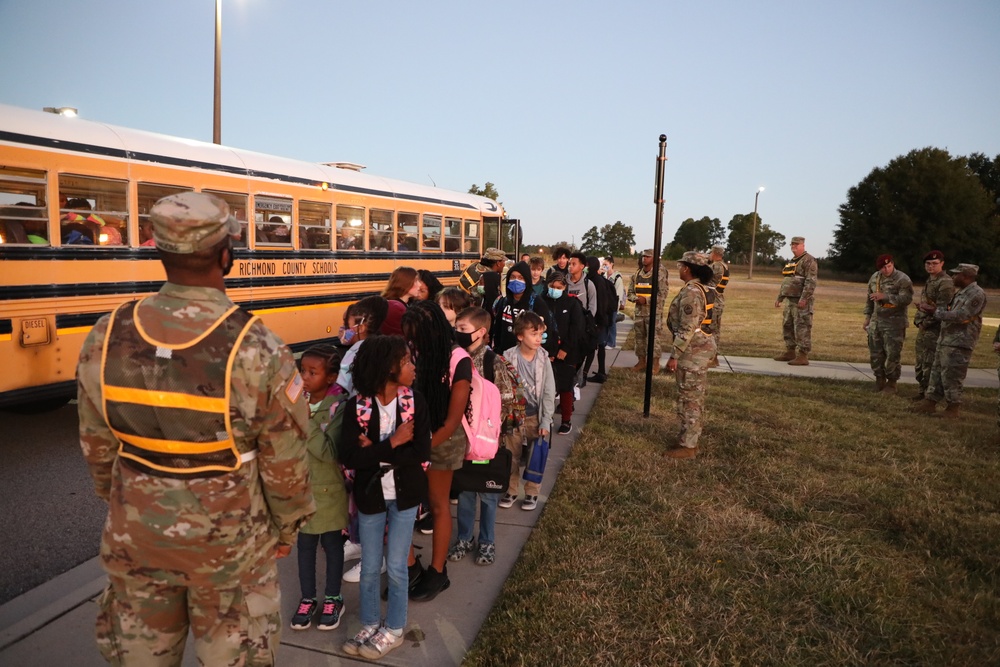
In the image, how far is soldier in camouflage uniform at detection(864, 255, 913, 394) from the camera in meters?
8.91

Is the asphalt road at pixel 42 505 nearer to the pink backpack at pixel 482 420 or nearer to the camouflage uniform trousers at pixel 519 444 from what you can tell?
Answer: the pink backpack at pixel 482 420

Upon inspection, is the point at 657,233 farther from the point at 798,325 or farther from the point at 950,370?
the point at 798,325

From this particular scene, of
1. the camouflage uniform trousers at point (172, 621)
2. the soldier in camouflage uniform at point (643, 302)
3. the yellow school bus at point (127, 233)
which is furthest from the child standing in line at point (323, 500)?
the soldier in camouflage uniform at point (643, 302)

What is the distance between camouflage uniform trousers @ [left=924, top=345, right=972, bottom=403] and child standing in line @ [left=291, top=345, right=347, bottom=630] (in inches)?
304

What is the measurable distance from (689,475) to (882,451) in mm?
2353

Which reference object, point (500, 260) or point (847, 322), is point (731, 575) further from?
point (847, 322)

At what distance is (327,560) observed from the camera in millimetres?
3385

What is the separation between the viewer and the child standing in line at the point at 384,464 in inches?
115

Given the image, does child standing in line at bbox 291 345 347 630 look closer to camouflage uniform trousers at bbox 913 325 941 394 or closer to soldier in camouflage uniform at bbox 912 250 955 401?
soldier in camouflage uniform at bbox 912 250 955 401

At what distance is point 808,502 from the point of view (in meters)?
5.35

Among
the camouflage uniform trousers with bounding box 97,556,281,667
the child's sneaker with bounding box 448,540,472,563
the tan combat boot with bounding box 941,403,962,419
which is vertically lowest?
the child's sneaker with bounding box 448,540,472,563

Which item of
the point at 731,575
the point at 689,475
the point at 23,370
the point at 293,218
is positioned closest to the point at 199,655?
the point at 731,575

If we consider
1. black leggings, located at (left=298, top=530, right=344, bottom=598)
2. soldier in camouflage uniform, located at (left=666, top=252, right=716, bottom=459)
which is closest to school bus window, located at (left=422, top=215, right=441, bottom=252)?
soldier in camouflage uniform, located at (left=666, top=252, right=716, bottom=459)

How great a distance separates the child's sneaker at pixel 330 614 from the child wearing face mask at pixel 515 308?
313 centimetres
